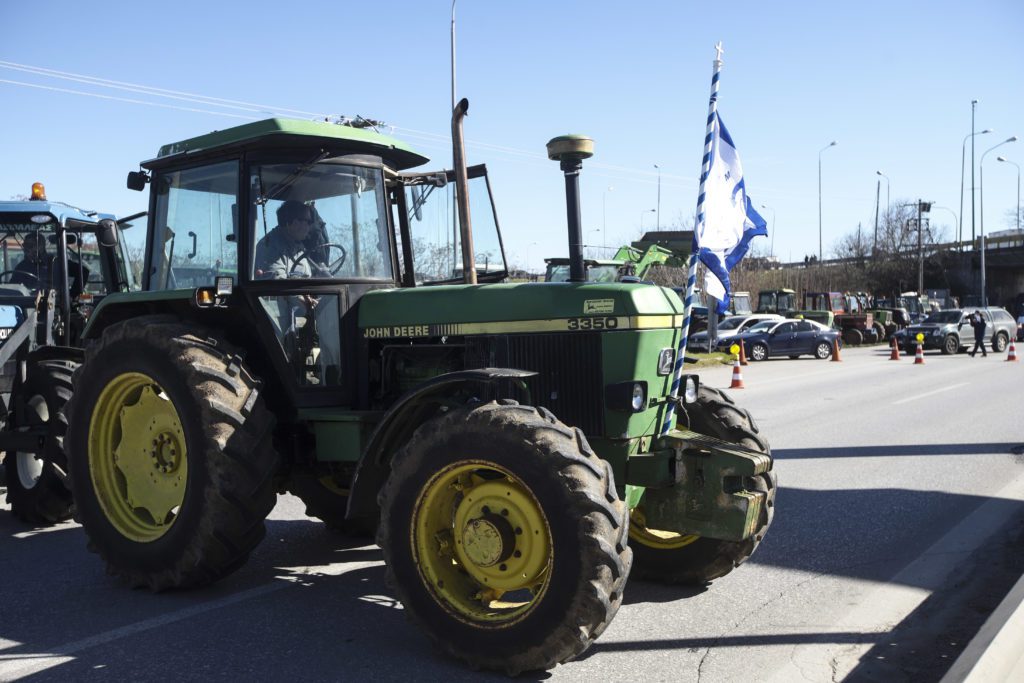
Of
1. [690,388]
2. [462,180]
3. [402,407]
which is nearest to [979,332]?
[690,388]

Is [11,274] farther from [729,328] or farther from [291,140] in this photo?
[729,328]

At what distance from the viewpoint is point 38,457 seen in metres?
7.25

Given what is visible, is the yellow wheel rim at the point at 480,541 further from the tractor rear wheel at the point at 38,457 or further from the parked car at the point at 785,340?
the parked car at the point at 785,340

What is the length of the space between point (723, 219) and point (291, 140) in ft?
8.85

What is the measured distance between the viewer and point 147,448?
570 cm

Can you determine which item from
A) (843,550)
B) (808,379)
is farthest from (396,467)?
(808,379)

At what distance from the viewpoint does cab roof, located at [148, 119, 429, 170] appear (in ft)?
17.8

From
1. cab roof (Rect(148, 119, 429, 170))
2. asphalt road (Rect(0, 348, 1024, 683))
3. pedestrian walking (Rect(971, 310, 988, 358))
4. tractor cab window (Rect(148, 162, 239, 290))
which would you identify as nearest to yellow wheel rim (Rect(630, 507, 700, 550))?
asphalt road (Rect(0, 348, 1024, 683))

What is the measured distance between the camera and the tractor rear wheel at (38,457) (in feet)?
23.5

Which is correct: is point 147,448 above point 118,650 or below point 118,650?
above

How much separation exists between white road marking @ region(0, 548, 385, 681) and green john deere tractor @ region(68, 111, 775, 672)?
20 centimetres

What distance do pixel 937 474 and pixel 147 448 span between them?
7.73 meters

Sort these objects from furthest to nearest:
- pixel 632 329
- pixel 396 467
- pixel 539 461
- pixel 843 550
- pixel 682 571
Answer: pixel 843 550 → pixel 682 571 → pixel 632 329 → pixel 396 467 → pixel 539 461

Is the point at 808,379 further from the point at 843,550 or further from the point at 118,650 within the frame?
the point at 118,650
